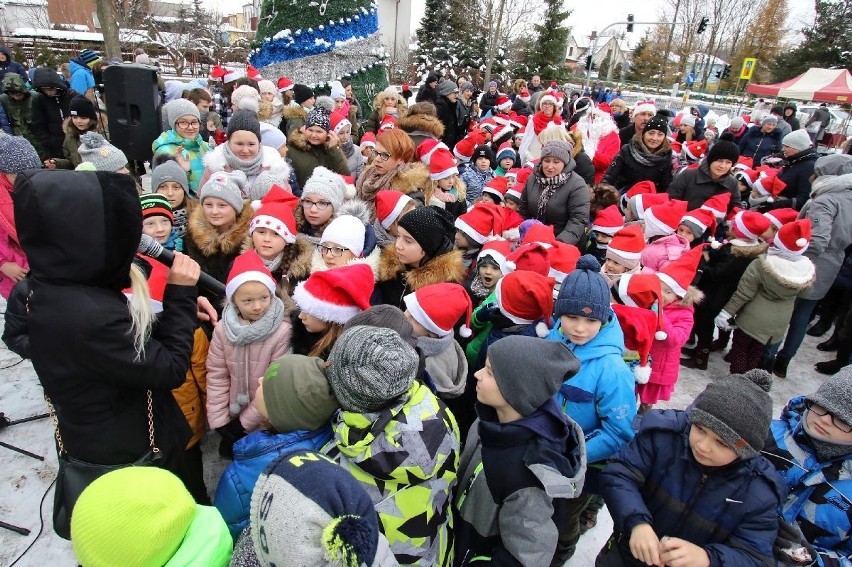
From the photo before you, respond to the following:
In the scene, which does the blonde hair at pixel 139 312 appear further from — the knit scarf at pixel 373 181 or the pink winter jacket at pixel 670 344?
the pink winter jacket at pixel 670 344

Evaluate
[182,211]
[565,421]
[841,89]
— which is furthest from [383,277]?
[841,89]

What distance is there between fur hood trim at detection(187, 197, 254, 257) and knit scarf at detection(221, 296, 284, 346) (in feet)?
2.80

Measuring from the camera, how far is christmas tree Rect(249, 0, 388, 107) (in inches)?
383

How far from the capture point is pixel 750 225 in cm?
438

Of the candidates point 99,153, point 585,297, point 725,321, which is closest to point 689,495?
point 585,297

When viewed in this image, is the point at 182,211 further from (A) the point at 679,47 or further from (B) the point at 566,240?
(A) the point at 679,47

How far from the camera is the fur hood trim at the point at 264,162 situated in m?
3.97

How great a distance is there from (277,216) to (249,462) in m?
1.69

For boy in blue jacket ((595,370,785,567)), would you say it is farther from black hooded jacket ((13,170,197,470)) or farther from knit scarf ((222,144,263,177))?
knit scarf ((222,144,263,177))

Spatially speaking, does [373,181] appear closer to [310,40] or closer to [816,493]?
[816,493]

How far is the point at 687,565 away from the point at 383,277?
2095 millimetres

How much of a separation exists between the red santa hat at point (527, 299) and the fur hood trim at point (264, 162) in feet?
7.85

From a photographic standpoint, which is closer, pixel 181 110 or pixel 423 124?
pixel 181 110

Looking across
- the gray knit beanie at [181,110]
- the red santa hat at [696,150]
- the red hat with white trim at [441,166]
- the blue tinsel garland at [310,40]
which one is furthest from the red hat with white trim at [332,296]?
the blue tinsel garland at [310,40]
